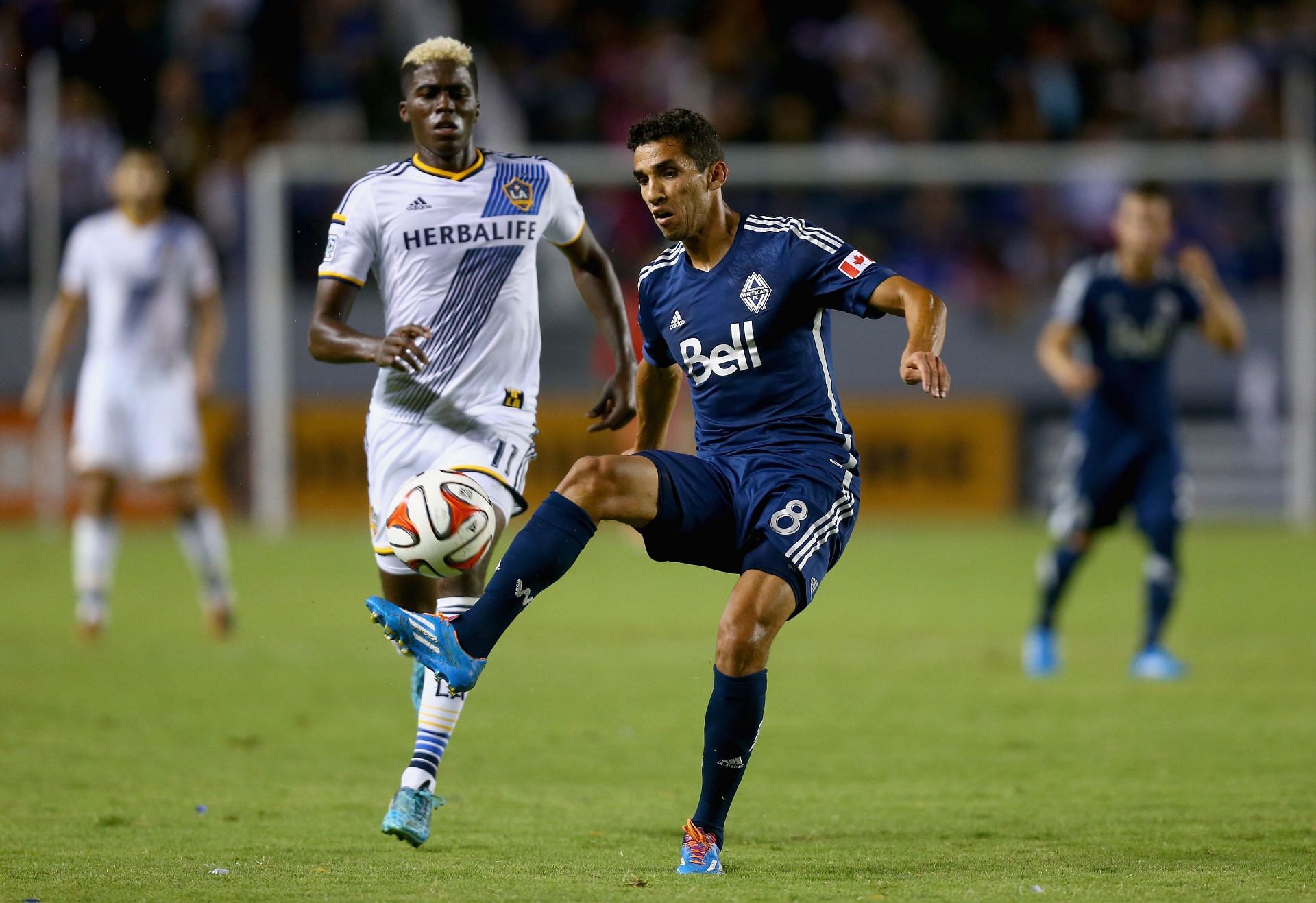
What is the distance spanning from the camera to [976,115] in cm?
2025

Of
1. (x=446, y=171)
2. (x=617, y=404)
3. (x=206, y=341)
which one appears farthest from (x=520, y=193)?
(x=206, y=341)

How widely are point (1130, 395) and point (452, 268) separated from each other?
193 inches

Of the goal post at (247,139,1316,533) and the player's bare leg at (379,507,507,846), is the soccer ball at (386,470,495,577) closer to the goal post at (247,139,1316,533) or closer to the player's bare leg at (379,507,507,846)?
the player's bare leg at (379,507,507,846)

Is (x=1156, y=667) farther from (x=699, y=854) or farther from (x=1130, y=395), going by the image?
(x=699, y=854)

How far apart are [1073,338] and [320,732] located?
4523 millimetres

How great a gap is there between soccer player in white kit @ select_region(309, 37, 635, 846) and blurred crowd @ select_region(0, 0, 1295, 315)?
12312 mm

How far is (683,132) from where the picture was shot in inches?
203

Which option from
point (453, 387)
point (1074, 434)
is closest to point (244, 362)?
point (1074, 434)

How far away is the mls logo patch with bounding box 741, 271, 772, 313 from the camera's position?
17.1 ft

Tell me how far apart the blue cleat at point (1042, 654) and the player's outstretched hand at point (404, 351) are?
5.04 m

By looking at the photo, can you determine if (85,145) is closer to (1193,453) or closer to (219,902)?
(1193,453)

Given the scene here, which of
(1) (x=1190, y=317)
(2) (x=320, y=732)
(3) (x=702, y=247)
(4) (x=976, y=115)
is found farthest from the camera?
(4) (x=976, y=115)

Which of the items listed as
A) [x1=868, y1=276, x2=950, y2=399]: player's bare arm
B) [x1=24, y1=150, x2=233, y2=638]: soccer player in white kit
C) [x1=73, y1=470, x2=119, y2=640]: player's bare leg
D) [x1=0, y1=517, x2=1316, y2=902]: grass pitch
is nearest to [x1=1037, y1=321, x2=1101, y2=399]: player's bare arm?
[x1=0, y1=517, x2=1316, y2=902]: grass pitch

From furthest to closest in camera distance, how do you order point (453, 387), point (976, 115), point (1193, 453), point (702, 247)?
point (976, 115) < point (1193, 453) < point (453, 387) < point (702, 247)
